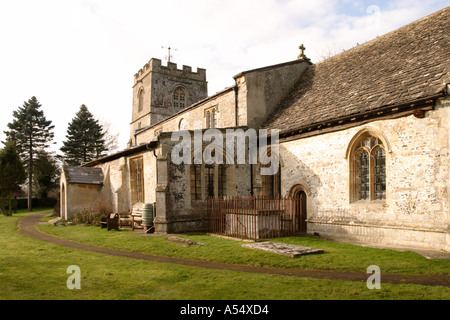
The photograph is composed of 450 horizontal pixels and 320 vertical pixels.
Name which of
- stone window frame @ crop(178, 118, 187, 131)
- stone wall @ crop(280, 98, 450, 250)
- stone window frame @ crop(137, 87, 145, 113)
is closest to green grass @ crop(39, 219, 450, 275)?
stone wall @ crop(280, 98, 450, 250)

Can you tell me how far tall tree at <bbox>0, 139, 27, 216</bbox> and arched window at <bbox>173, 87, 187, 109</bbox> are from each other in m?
16.7

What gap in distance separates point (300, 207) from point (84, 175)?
16771 millimetres

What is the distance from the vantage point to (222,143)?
16.4 meters

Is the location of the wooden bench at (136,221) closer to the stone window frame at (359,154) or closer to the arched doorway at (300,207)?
the arched doorway at (300,207)

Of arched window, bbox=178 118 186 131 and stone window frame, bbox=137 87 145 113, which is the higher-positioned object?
stone window frame, bbox=137 87 145 113

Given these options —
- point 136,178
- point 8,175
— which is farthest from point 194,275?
point 8,175

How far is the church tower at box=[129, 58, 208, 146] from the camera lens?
37.8 meters

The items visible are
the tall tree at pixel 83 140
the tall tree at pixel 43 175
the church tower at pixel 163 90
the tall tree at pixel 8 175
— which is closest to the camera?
→ the tall tree at pixel 8 175

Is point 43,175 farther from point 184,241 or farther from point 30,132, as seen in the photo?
point 184,241

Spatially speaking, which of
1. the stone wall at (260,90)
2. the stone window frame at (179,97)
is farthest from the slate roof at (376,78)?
the stone window frame at (179,97)

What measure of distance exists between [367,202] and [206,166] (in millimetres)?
7272

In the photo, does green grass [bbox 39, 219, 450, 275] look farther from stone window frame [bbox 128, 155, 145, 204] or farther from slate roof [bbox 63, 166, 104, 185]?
slate roof [bbox 63, 166, 104, 185]

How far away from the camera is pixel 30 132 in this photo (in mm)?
45844

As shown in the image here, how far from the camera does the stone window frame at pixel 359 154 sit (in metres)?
11.7
